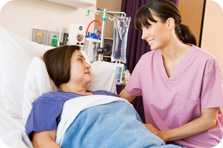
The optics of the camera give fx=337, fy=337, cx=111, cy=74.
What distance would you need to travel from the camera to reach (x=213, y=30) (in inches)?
105

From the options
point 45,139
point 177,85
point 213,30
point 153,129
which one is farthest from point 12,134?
point 213,30

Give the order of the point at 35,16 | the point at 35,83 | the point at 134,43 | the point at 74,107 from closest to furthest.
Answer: the point at 74,107
the point at 35,83
the point at 35,16
the point at 134,43

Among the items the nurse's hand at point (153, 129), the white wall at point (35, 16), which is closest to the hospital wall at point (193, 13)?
the white wall at point (35, 16)

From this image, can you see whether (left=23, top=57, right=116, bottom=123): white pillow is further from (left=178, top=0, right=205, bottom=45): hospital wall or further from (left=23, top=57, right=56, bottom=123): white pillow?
(left=178, top=0, right=205, bottom=45): hospital wall

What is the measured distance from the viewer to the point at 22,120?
4.49ft

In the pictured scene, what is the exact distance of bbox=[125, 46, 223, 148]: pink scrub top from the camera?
143 centimetres

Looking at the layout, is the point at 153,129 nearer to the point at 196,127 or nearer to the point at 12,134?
the point at 196,127

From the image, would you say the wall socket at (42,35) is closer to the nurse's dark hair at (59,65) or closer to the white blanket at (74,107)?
the nurse's dark hair at (59,65)

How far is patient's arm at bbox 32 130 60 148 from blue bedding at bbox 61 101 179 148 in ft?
0.14

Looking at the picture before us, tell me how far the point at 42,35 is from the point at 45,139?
77 cm

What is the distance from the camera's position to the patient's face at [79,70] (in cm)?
147

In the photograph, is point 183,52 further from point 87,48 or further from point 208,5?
point 208,5

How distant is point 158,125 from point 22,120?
1.99ft

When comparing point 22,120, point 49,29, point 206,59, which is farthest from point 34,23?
point 206,59
